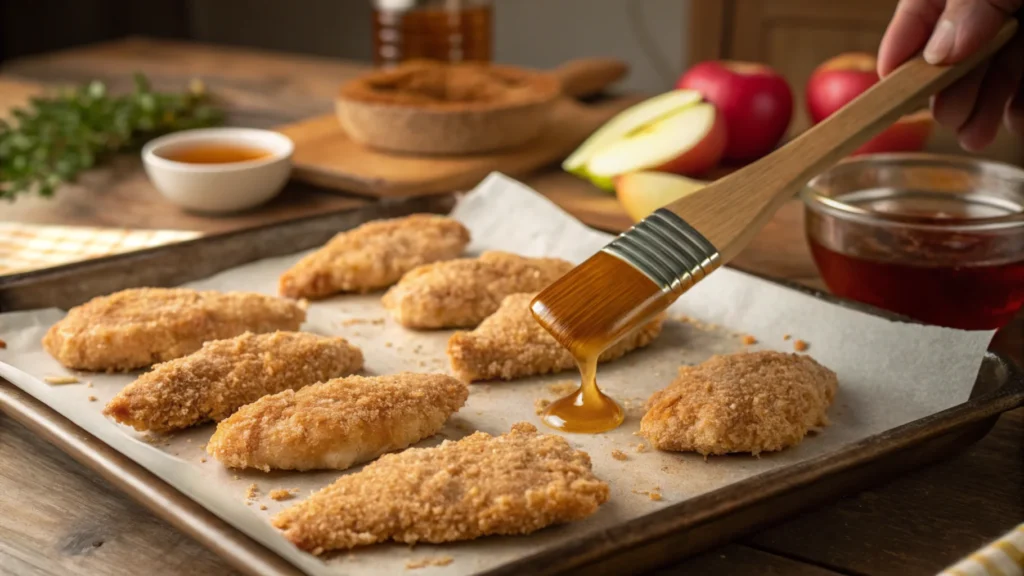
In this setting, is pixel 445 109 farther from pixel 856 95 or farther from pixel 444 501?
pixel 444 501

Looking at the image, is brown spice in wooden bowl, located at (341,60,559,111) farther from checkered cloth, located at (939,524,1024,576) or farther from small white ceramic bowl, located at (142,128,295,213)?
checkered cloth, located at (939,524,1024,576)

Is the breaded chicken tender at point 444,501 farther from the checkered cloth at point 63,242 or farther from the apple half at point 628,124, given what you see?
the apple half at point 628,124

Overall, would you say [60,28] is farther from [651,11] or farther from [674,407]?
[674,407]

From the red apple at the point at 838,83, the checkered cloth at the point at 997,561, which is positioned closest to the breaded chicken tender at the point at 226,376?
Result: the checkered cloth at the point at 997,561

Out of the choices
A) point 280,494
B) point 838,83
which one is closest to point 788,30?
point 838,83

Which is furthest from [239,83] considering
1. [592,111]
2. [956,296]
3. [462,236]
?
[956,296]
